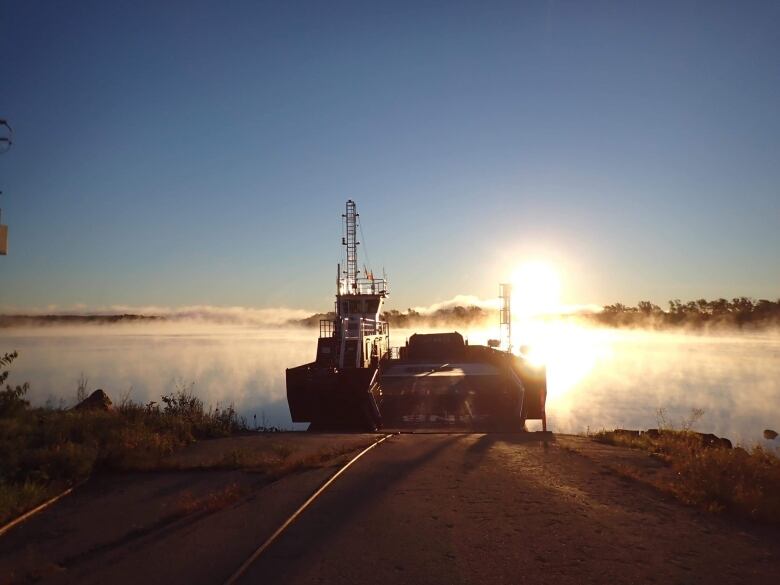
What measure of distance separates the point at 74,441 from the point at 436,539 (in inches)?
350

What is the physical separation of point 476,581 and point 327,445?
8.14 metres

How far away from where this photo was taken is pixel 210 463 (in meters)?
11.0

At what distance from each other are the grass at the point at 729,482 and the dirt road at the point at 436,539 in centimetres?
41

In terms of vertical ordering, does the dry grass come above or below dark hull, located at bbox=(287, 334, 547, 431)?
above

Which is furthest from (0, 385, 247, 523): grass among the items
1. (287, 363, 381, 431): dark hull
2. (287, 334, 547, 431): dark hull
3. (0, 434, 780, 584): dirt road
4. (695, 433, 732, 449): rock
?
(695, 433, 732, 449): rock

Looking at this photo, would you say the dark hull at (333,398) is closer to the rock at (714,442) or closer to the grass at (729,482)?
the rock at (714,442)

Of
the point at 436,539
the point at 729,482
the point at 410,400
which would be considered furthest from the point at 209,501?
the point at 410,400

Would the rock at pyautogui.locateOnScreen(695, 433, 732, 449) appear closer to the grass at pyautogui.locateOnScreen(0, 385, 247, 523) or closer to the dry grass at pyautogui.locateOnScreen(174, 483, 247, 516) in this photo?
the dry grass at pyautogui.locateOnScreen(174, 483, 247, 516)

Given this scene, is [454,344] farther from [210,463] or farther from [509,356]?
[210,463]

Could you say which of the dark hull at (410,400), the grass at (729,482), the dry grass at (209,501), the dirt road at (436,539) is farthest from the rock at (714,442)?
the dry grass at (209,501)

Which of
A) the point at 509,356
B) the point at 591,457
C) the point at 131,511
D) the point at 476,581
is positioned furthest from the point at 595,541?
the point at 509,356

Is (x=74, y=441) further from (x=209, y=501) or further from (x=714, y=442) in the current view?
(x=714, y=442)

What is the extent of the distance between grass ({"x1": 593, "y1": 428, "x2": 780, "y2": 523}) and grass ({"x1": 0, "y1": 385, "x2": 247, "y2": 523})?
32.5 ft

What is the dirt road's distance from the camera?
5.75 m
